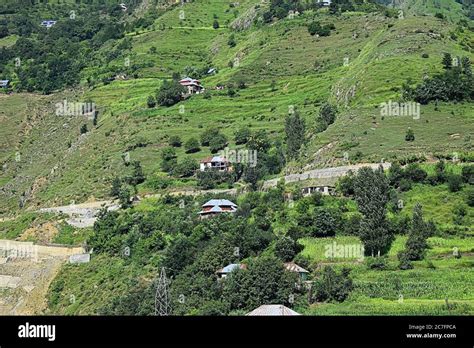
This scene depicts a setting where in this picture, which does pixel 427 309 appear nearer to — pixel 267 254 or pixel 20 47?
pixel 267 254

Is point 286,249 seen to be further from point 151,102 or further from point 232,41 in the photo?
point 232,41

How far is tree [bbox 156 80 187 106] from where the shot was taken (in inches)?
3888

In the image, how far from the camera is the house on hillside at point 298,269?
45375 millimetres

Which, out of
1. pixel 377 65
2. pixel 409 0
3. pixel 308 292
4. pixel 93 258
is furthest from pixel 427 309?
pixel 409 0

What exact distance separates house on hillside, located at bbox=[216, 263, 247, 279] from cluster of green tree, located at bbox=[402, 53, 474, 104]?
97.0 ft

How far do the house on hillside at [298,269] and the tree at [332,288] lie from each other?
4.92 ft

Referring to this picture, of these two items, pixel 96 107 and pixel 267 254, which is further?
pixel 96 107

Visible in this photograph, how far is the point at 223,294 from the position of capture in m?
42.8

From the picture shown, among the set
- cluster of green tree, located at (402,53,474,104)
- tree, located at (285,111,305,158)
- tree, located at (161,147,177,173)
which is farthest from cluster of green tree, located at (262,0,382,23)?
tree, located at (285,111,305,158)

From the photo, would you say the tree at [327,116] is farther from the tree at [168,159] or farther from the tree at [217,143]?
the tree at [168,159]

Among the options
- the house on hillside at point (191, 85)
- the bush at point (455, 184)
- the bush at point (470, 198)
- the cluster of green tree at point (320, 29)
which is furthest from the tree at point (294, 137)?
the cluster of green tree at point (320, 29)

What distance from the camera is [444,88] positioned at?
7300 centimetres

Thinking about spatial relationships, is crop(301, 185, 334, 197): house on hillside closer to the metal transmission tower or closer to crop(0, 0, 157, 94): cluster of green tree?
the metal transmission tower

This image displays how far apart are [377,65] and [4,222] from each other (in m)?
37.4
